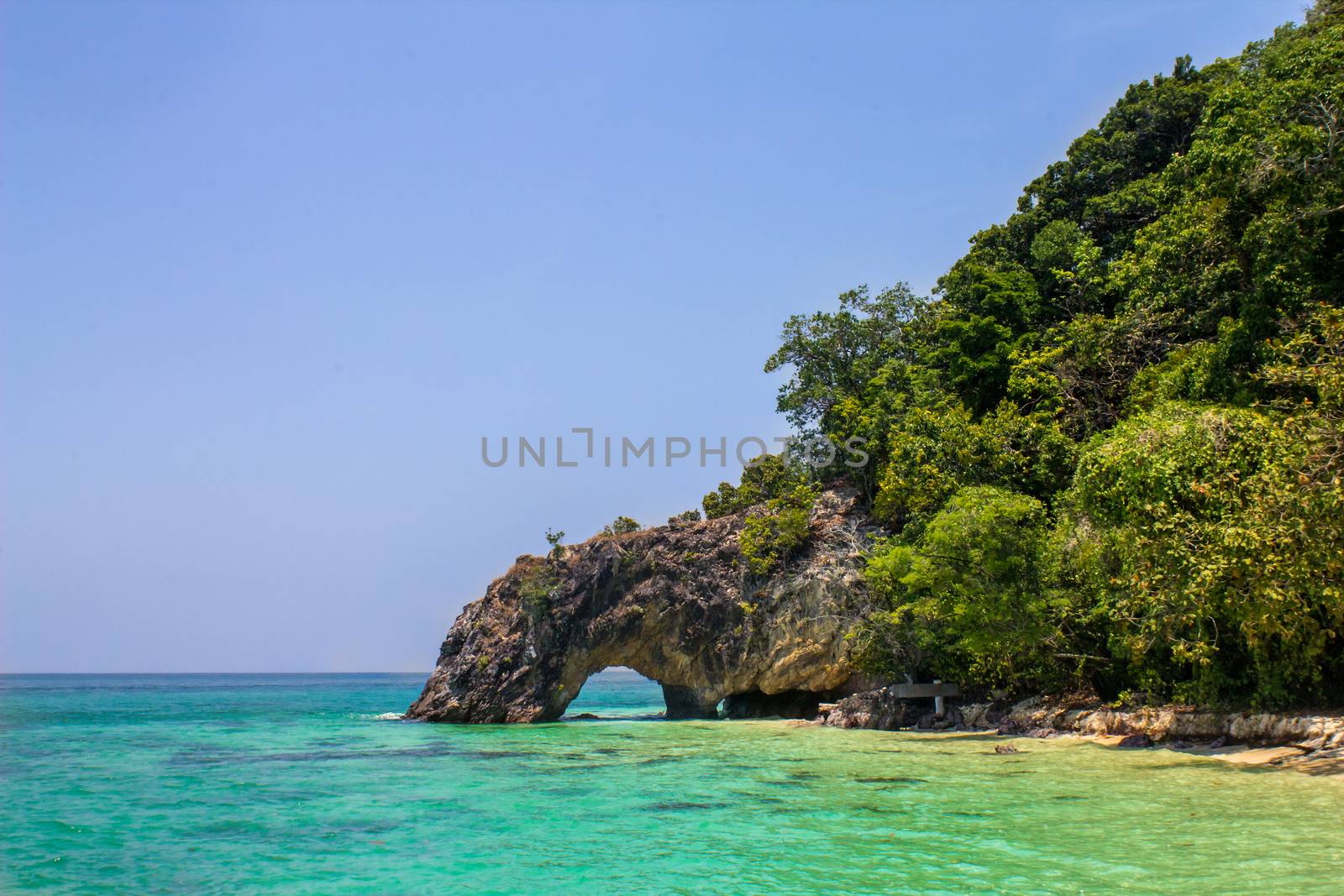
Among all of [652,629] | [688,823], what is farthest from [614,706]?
[688,823]

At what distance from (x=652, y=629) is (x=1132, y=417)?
17.7 m

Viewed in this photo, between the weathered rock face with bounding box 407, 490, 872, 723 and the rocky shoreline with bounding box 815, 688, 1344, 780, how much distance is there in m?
4.74

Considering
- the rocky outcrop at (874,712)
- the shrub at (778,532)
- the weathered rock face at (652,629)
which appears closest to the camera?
the rocky outcrop at (874,712)

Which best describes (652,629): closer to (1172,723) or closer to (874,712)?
(874,712)

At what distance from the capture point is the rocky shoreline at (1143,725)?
1228 cm

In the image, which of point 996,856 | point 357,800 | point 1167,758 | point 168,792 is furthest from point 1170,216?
point 168,792

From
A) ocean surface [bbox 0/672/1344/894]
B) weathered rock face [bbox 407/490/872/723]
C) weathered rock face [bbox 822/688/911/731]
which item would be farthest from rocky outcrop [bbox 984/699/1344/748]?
weathered rock face [bbox 407/490/872/723]

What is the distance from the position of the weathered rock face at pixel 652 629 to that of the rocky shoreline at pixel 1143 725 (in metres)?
4.74

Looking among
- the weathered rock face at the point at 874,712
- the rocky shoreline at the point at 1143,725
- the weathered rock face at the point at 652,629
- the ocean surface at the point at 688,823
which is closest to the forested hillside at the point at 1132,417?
the rocky shoreline at the point at 1143,725

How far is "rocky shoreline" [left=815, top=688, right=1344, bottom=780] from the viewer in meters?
12.3

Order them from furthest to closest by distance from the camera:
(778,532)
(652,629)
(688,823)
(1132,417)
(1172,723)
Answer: (652,629) → (778,532) → (1132,417) → (1172,723) → (688,823)

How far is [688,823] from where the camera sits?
10008 mm

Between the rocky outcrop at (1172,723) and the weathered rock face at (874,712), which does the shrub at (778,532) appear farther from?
the rocky outcrop at (1172,723)

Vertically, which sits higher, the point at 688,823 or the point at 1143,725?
the point at 1143,725
